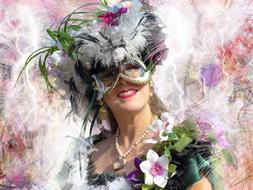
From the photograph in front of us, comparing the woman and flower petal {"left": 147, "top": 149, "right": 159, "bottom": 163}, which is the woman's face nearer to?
the woman

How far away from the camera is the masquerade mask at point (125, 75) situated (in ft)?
6.04

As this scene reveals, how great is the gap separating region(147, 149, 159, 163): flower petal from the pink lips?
0.56 ft

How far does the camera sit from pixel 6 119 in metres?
3.85

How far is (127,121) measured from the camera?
6.34 feet

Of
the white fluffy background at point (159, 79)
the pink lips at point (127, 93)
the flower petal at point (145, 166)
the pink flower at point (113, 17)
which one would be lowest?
the white fluffy background at point (159, 79)

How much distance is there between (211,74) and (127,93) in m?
1.34

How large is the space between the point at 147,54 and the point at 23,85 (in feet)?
7.14

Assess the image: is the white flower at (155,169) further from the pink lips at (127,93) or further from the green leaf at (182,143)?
the pink lips at (127,93)

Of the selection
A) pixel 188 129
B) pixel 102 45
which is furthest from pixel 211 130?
pixel 102 45

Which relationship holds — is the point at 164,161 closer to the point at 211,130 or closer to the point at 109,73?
the point at 211,130

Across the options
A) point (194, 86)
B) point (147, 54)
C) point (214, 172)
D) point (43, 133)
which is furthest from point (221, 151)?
point (43, 133)

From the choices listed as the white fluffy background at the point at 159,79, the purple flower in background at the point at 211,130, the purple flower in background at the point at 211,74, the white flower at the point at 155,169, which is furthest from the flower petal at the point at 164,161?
the purple flower in background at the point at 211,74

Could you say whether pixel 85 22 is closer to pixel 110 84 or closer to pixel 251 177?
pixel 110 84

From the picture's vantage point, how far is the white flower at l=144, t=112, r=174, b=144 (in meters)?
1.81
